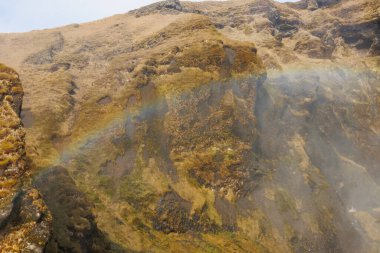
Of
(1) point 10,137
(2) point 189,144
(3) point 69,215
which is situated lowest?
(2) point 189,144

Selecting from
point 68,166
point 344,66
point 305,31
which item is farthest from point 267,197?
point 305,31

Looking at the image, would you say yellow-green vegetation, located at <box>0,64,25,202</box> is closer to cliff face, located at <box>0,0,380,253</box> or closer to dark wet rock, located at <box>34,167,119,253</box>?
cliff face, located at <box>0,0,380,253</box>

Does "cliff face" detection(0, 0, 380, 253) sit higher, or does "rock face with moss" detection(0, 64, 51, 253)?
"rock face with moss" detection(0, 64, 51, 253)

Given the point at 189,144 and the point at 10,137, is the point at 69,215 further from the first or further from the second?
the point at 189,144

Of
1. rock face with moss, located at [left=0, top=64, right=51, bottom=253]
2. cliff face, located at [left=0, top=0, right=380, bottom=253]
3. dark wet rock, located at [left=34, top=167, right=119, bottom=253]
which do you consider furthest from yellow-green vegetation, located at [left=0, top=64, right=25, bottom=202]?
dark wet rock, located at [left=34, top=167, right=119, bottom=253]

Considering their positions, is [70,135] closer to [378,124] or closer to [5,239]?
[5,239]

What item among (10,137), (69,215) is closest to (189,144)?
(69,215)

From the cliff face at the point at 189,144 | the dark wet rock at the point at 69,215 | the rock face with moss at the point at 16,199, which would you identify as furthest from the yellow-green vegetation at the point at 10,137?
the dark wet rock at the point at 69,215
